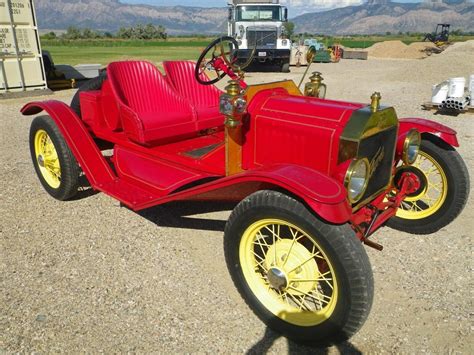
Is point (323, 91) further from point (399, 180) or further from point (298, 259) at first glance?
point (298, 259)

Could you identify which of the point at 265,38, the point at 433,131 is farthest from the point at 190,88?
the point at 265,38

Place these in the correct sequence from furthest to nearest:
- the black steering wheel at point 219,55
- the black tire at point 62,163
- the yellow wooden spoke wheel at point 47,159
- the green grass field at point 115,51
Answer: the green grass field at point 115,51 → the yellow wooden spoke wheel at point 47,159 → the black tire at point 62,163 → the black steering wheel at point 219,55

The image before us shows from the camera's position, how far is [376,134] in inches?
100

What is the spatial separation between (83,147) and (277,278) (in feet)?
7.59

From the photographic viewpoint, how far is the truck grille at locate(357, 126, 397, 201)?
2.51m

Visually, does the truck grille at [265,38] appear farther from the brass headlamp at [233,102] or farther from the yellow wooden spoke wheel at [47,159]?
the brass headlamp at [233,102]

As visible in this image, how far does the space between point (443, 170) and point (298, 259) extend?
1.65 metres

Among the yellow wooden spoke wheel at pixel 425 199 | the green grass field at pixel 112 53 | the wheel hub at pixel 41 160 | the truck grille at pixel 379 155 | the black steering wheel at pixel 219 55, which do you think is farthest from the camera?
the green grass field at pixel 112 53

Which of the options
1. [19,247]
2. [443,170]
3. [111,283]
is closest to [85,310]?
[111,283]

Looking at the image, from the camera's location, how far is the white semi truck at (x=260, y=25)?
15000 millimetres

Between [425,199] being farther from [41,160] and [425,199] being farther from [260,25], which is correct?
[260,25]

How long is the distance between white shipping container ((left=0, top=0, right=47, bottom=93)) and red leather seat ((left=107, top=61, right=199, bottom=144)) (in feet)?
24.7

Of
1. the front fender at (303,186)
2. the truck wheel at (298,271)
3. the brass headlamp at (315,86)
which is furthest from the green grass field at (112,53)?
the truck wheel at (298,271)

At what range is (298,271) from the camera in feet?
7.66
